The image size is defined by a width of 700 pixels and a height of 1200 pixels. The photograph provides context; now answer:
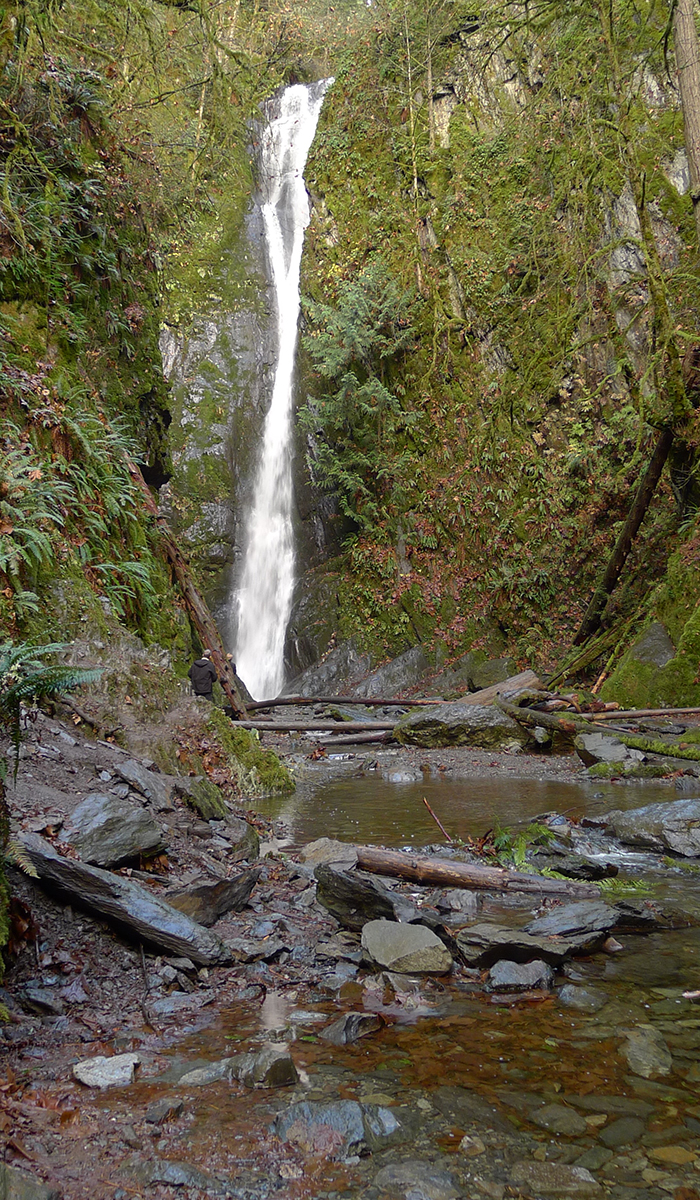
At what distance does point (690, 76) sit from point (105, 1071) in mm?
11427

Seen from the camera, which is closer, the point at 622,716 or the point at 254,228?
the point at 622,716

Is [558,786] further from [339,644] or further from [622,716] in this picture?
[339,644]

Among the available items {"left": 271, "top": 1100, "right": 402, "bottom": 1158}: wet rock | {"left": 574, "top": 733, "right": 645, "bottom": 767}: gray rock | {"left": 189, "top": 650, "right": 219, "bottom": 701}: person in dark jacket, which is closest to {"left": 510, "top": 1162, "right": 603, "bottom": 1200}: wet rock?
{"left": 271, "top": 1100, "right": 402, "bottom": 1158}: wet rock

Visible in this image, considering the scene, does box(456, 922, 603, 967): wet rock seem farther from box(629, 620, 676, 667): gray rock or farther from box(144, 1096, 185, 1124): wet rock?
box(629, 620, 676, 667): gray rock

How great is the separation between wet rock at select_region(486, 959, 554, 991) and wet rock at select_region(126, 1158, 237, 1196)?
145 cm

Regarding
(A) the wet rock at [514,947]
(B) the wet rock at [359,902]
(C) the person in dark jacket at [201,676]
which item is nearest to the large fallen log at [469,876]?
(B) the wet rock at [359,902]

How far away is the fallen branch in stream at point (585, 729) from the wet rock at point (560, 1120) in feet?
22.0

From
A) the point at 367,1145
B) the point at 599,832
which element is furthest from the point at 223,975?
the point at 599,832

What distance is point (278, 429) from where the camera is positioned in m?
22.6

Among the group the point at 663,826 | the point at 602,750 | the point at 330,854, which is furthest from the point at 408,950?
the point at 602,750

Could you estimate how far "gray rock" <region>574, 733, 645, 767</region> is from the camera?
317 inches

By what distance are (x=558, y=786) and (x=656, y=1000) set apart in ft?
16.4

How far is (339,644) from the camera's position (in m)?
18.9

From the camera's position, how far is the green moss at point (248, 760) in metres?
6.50
